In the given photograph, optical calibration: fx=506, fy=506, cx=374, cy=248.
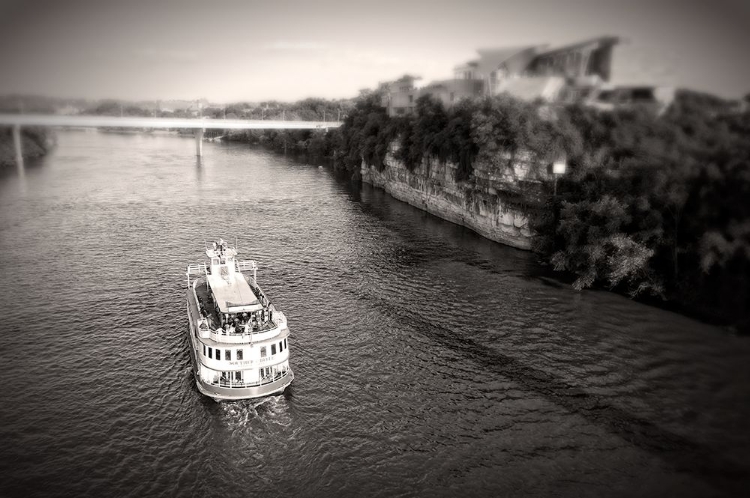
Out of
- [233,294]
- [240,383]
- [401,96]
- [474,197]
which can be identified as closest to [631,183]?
[474,197]

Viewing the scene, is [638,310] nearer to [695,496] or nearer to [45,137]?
[695,496]

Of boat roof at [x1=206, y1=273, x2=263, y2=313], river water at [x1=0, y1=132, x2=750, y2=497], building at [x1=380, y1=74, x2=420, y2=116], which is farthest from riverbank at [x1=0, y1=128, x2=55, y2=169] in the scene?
boat roof at [x1=206, y1=273, x2=263, y2=313]

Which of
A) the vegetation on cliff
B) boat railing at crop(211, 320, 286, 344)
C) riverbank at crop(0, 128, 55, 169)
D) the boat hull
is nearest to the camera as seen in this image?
the vegetation on cliff

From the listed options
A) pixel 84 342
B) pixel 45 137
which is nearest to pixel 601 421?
pixel 84 342

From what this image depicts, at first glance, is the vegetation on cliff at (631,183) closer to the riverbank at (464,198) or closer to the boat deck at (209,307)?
the riverbank at (464,198)

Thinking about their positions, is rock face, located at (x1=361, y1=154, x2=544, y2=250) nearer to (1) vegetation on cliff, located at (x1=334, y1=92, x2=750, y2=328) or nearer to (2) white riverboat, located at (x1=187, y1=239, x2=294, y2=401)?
(1) vegetation on cliff, located at (x1=334, y1=92, x2=750, y2=328)

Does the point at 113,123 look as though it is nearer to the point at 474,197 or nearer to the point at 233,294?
the point at 474,197
